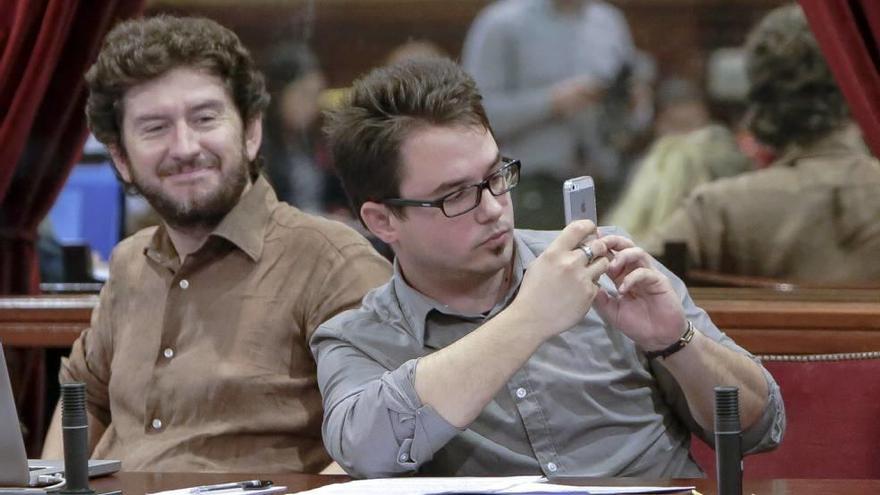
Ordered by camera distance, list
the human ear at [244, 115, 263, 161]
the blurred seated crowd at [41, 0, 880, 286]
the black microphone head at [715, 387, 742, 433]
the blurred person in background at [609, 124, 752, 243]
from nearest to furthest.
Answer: the black microphone head at [715, 387, 742, 433] → the human ear at [244, 115, 263, 161] → the blurred seated crowd at [41, 0, 880, 286] → the blurred person in background at [609, 124, 752, 243]

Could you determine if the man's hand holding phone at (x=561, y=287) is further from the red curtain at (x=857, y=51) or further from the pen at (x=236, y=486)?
the red curtain at (x=857, y=51)

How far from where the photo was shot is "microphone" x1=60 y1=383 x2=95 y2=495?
1936 mm

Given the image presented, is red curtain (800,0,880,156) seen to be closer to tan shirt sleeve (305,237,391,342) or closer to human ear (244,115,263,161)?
tan shirt sleeve (305,237,391,342)

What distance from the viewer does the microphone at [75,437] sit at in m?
1.94

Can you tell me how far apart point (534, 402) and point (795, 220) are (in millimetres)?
1854

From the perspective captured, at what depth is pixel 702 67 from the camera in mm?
4258

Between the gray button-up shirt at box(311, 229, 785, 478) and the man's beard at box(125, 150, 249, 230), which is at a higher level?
the man's beard at box(125, 150, 249, 230)

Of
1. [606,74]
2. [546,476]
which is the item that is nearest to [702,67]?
[606,74]

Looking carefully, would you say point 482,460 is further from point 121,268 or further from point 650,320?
point 121,268

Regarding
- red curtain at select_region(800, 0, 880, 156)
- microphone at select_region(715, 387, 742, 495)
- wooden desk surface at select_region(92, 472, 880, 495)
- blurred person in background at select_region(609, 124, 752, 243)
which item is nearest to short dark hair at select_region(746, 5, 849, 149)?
blurred person in background at select_region(609, 124, 752, 243)

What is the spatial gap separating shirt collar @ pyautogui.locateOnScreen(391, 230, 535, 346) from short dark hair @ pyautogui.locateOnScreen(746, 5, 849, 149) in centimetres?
179

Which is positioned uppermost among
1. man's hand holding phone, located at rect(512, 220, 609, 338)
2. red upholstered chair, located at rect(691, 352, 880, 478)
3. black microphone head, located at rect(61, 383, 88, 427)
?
man's hand holding phone, located at rect(512, 220, 609, 338)

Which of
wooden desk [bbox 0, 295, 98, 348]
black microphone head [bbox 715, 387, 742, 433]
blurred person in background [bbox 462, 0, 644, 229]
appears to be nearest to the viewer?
black microphone head [bbox 715, 387, 742, 433]

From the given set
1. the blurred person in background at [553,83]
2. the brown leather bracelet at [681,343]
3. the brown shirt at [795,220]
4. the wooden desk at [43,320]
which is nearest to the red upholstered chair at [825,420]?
the brown leather bracelet at [681,343]
